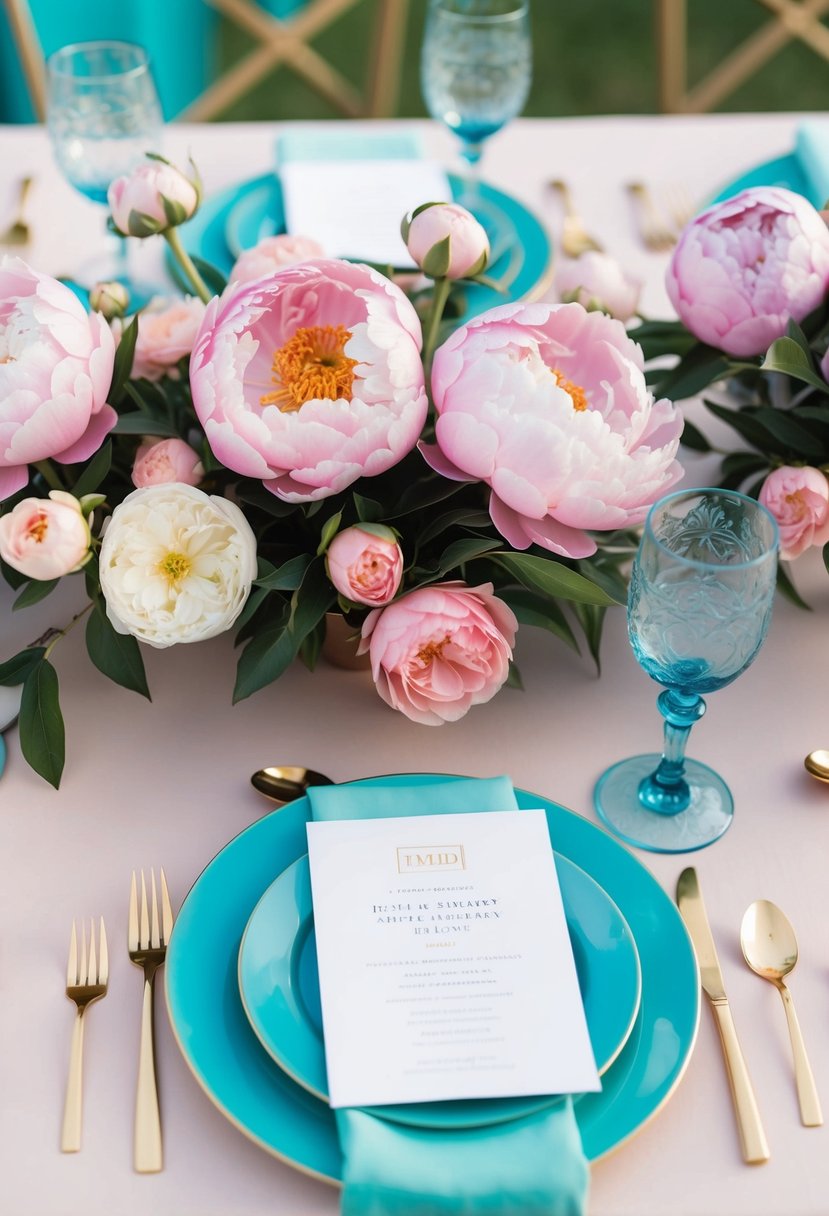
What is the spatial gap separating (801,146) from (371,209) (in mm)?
462

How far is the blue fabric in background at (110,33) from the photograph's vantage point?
216 centimetres

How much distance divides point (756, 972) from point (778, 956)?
18mm

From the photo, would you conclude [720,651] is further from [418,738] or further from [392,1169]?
[392,1169]

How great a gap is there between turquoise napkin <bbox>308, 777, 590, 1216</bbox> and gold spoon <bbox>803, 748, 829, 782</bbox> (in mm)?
313

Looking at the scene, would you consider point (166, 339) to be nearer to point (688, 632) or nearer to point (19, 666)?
point (19, 666)

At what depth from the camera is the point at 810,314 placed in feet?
2.98

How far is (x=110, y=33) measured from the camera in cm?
221

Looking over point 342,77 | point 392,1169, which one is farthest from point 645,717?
point 342,77

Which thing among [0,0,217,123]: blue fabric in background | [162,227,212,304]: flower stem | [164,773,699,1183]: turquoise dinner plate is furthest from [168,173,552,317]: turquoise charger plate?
[0,0,217,123]: blue fabric in background

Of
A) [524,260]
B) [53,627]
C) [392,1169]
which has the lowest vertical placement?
[392,1169]

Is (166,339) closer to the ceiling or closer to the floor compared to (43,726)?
closer to the ceiling

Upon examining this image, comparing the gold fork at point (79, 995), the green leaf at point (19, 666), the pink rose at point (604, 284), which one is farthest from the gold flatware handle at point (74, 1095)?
the pink rose at point (604, 284)

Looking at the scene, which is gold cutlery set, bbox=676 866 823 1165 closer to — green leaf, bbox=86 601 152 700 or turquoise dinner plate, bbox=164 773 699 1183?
turquoise dinner plate, bbox=164 773 699 1183

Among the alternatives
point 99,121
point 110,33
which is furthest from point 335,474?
point 110,33
